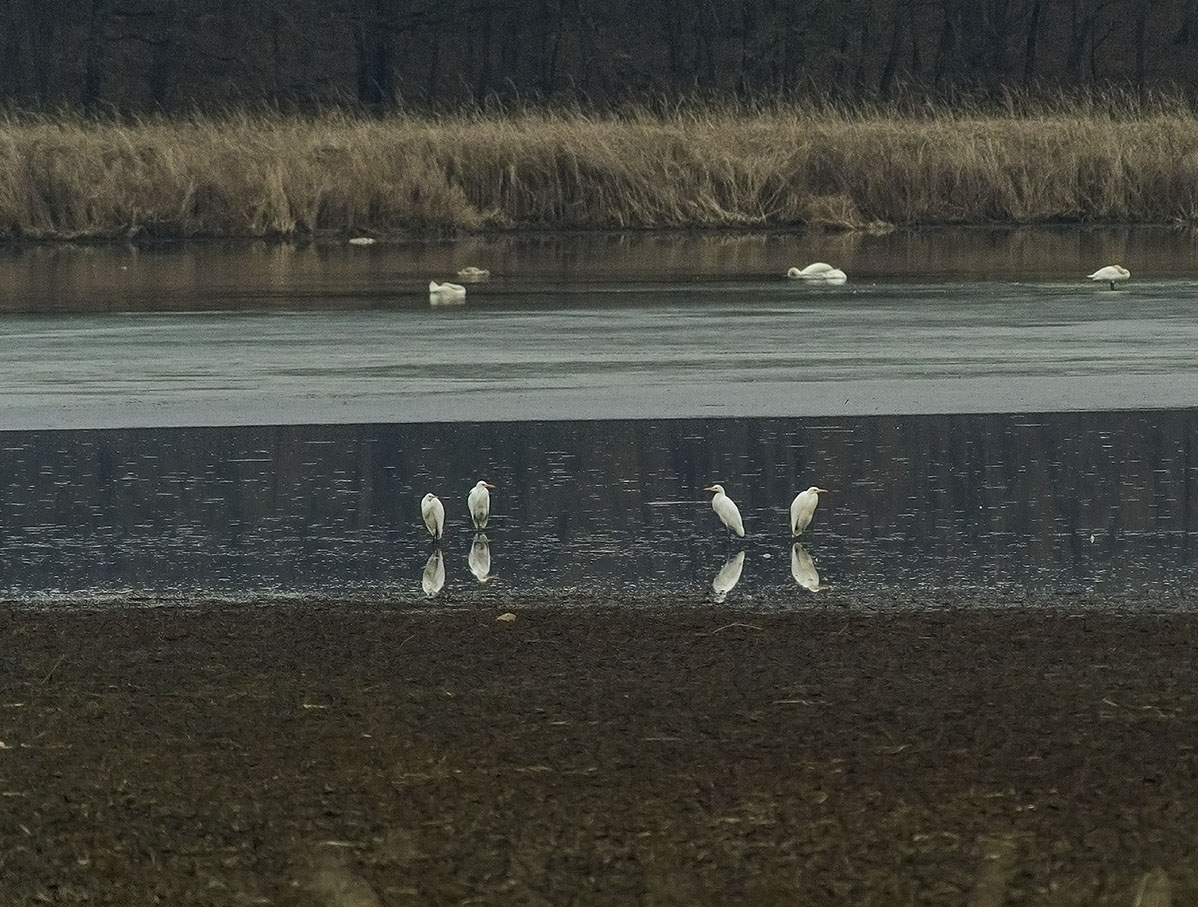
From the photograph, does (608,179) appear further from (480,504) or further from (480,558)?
(480,558)

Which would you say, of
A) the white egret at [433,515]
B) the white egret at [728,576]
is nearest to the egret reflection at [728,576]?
the white egret at [728,576]

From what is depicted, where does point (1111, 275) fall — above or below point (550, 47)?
below

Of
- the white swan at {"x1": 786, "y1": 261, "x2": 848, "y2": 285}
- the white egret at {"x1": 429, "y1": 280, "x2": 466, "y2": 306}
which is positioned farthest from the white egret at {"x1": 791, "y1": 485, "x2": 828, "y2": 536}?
the white swan at {"x1": 786, "y1": 261, "x2": 848, "y2": 285}

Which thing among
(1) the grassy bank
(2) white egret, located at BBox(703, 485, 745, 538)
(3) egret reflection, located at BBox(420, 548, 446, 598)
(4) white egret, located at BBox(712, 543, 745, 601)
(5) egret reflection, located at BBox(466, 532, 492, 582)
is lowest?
(3) egret reflection, located at BBox(420, 548, 446, 598)

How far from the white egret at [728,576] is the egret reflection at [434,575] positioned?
1025 millimetres

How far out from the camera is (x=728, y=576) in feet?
29.0

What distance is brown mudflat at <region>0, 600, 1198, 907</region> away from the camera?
5312 millimetres

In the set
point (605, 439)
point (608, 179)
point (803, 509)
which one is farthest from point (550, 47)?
point (803, 509)

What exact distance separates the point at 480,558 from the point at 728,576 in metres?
1.05

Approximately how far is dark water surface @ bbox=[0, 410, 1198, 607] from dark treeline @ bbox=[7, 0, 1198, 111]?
41.7 meters

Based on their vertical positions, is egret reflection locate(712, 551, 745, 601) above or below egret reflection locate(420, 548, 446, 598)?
above

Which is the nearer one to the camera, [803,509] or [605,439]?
[803,509]

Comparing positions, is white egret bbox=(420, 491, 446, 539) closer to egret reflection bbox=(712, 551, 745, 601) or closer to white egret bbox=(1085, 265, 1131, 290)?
egret reflection bbox=(712, 551, 745, 601)

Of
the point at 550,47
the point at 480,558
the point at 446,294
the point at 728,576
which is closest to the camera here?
the point at 728,576
